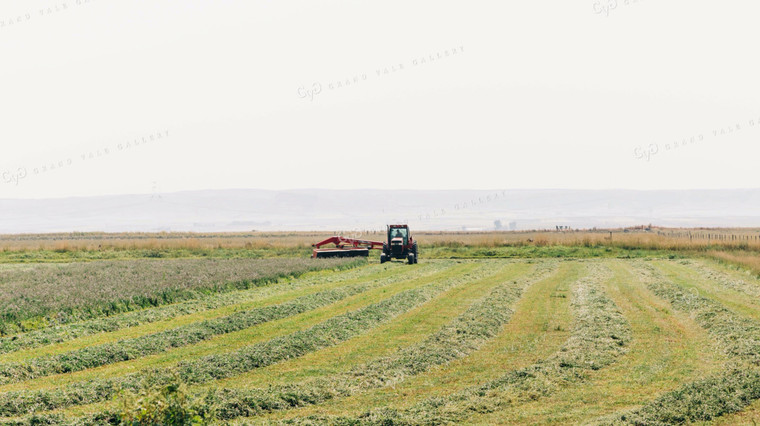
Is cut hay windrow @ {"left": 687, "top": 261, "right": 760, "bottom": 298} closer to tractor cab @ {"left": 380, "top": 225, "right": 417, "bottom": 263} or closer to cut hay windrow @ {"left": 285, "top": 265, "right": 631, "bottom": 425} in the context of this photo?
cut hay windrow @ {"left": 285, "top": 265, "right": 631, "bottom": 425}

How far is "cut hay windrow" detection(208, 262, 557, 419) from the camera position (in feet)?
41.7

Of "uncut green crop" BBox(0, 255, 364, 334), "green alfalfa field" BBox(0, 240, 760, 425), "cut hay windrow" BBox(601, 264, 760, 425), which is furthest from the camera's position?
"uncut green crop" BBox(0, 255, 364, 334)

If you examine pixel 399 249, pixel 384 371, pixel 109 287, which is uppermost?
pixel 399 249

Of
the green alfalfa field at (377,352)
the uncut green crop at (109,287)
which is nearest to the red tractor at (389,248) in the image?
the uncut green crop at (109,287)

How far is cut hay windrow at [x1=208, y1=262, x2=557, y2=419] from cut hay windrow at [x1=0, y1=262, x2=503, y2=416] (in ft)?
4.30

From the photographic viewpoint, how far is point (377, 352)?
17.1 m

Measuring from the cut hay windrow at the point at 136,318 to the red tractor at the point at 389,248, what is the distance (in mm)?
14777

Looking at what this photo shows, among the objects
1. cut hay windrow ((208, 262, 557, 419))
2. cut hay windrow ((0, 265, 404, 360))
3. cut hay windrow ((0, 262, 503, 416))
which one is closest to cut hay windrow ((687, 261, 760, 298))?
cut hay windrow ((208, 262, 557, 419))

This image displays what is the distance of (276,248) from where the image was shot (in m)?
71.1

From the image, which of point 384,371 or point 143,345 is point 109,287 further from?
point 384,371

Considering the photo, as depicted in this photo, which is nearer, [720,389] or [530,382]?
[720,389]

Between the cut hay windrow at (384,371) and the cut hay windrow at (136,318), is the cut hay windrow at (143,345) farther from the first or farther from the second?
the cut hay windrow at (384,371)

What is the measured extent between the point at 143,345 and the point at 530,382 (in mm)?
9544

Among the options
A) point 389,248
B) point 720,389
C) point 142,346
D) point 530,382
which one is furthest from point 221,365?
point 389,248
